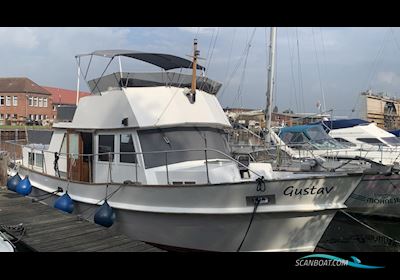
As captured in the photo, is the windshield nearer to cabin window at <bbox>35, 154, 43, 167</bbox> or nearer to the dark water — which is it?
the dark water

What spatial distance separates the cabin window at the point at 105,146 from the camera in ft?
28.1

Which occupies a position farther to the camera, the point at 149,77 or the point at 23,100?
the point at 23,100

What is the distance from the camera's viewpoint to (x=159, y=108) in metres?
8.40

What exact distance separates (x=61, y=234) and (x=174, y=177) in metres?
2.33

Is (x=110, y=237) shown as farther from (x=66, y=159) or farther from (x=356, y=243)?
(x=356, y=243)

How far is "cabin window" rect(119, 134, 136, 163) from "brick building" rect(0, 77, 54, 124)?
191ft

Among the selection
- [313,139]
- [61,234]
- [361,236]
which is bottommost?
[361,236]

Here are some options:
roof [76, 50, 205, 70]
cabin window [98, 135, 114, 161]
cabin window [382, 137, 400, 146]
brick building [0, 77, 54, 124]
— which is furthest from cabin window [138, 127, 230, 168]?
brick building [0, 77, 54, 124]

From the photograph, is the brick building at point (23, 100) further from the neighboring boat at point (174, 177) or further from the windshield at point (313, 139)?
the neighboring boat at point (174, 177)

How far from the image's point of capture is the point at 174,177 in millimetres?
7691

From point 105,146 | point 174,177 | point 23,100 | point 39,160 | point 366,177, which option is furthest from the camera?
point 23,100

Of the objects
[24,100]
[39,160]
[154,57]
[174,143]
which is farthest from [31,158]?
[24,100]

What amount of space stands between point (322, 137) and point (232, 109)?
6287 millimetres
